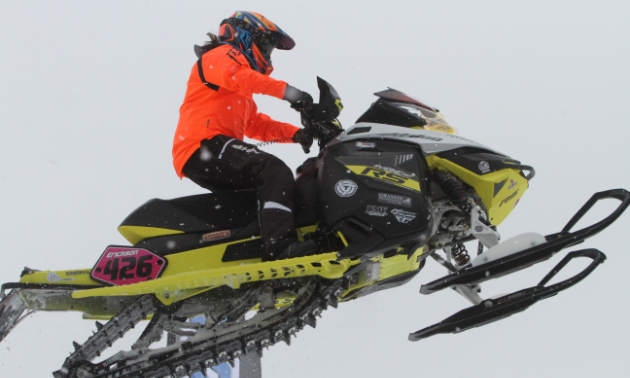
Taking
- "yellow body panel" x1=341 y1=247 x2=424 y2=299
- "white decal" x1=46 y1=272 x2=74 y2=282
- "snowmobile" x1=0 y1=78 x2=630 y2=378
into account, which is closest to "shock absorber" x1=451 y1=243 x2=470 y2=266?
"snowmobile" x1=0 y1=78 x2=630 y2=378

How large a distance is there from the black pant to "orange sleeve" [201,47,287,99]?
0.32 meters

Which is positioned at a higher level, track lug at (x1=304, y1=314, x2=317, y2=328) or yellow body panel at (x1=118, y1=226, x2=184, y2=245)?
yellow body panel at (x1=118, y1=226, x2=184, y2=245)

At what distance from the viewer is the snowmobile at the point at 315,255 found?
248cm

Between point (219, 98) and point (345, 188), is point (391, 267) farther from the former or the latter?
point (219, 98)

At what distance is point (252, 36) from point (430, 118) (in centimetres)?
127

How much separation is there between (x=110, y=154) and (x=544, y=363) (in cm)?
609

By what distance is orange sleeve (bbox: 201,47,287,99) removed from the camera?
276 centimetres

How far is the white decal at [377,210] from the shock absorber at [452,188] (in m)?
0.37

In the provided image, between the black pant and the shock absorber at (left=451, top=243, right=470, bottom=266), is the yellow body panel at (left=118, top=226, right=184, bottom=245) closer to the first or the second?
the black pant

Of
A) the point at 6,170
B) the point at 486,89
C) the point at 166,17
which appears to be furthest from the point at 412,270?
the point at 166,17

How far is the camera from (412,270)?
288 cm

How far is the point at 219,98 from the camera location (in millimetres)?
3018

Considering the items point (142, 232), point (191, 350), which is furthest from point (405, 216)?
point (142, 232)

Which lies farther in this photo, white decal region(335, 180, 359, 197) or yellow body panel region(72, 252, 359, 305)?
white decal region(335, 180, 359, 197)
